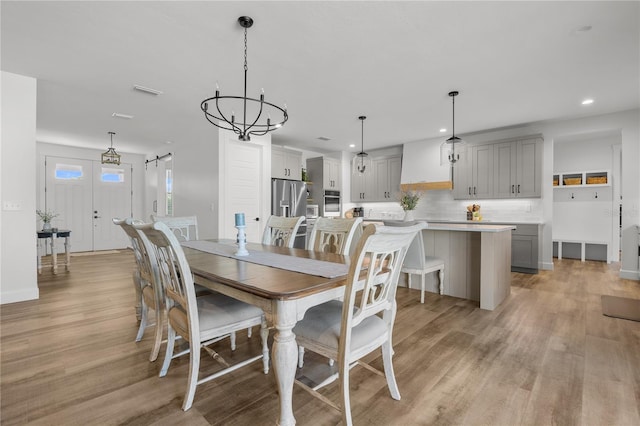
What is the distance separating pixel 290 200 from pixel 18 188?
379 cm

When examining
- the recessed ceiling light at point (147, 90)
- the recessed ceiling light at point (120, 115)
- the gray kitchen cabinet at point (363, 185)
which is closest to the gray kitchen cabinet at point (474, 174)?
the gray kitchen cabinet at point (363, 185)

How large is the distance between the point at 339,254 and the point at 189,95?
9.85ft

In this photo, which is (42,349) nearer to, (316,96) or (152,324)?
(152,324)

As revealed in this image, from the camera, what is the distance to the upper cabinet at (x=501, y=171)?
5.04 meters

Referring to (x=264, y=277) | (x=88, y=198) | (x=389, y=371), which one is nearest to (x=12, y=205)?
(x=264, y=277)

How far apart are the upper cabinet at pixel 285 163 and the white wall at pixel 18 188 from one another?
11.1 ft

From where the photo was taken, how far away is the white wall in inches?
129

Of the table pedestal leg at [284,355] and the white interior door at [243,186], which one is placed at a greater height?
the white interior door at [243,186]

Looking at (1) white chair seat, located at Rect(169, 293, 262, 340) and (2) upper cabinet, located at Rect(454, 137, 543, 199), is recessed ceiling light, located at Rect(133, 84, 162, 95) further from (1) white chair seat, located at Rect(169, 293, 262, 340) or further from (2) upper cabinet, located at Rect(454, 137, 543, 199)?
(2) upper cabinet, located at Rect(454, 137, 543, 199)

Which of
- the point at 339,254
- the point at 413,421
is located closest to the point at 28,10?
the point at 339,254

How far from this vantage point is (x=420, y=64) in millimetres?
2971

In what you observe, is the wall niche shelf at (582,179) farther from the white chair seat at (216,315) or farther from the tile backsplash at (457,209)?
the white chair seat at (216,315)

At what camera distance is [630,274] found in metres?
4.46

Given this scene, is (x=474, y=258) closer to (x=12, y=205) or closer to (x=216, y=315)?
(x=216, y=315)
